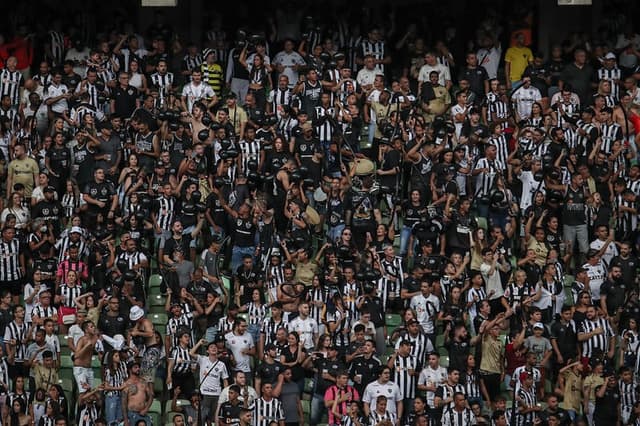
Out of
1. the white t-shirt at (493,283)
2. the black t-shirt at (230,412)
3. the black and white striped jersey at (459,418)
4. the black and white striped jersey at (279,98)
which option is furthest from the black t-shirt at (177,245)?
the black and white striped jersey at (459,418)

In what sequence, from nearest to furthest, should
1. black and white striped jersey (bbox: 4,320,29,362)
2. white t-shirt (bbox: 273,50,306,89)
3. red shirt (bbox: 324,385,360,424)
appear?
red shirt (bbox: 324,385,360,424)
black and white striped jersey (bbox: 4,320,29,362)
white t-shirt (bbox: 273,50,306,89)

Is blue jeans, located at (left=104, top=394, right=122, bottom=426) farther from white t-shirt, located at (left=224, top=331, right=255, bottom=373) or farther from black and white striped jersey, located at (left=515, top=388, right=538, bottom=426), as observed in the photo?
black and white striped jersey, located at (left=515, top=388, right=538, bottom=426)

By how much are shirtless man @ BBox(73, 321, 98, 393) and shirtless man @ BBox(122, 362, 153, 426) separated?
2.04 feet

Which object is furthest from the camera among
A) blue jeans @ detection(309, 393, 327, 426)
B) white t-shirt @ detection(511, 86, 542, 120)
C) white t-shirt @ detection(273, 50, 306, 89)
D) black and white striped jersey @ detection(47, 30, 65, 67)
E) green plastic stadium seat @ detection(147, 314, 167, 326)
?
black and white striped jersey @ detection(47, 30, 65, 67)

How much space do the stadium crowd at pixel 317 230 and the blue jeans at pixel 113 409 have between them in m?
0.05

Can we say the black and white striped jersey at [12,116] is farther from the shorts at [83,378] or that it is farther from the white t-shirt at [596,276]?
the white t-shirt at [596,276]

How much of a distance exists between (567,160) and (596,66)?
2989 millimetres

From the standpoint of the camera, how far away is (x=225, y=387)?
A: 25.2 metres

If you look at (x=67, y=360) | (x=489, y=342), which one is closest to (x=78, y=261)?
(x=67, y=360)

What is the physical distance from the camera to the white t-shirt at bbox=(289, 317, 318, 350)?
25.7m

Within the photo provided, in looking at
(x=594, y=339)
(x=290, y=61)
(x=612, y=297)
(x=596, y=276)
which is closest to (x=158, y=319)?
(x=290, y=61)

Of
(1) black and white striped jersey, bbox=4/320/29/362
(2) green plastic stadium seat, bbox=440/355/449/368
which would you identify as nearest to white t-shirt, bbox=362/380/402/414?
(2) green plastic stadium seat, bbox=440/355/449/368

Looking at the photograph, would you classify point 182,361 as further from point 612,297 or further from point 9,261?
point 612,297

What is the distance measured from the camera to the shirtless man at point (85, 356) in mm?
25500
